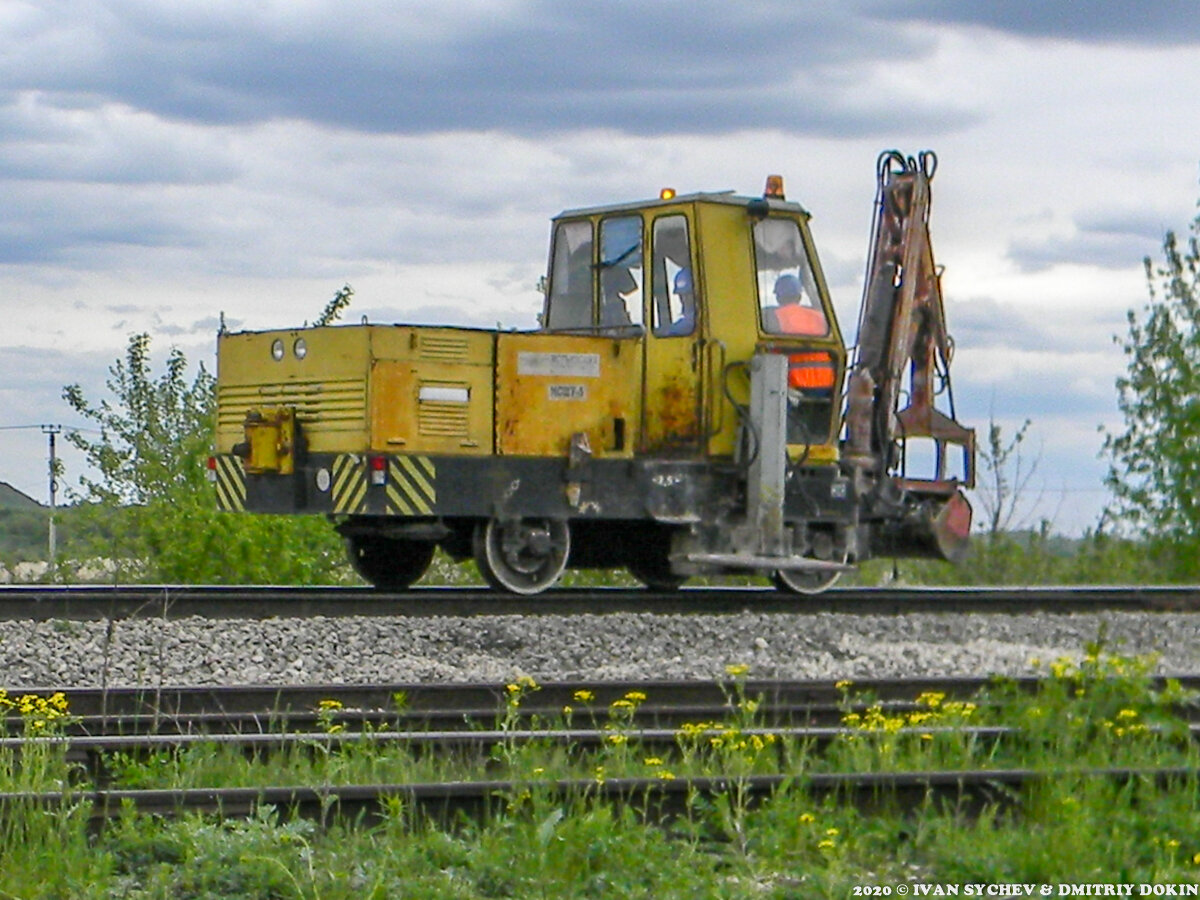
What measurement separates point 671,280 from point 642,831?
7934 millimetres

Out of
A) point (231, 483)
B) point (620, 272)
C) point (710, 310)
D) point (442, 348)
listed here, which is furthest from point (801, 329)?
point (231, 483)

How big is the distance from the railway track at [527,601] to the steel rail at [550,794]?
188 inches

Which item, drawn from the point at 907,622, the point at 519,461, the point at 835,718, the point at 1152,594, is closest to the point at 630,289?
the point at 519,461

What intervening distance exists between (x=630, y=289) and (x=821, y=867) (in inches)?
325

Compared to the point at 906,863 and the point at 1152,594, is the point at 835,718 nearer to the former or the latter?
the point at 906,863

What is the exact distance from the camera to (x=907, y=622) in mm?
12781

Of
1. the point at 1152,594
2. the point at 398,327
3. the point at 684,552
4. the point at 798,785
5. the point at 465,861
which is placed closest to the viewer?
the point at 465,861

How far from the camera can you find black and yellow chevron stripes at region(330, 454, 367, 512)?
12.4 metres

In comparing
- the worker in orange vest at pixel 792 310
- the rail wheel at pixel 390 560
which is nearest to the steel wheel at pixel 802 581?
the worker in orange vest at pixel 792 310

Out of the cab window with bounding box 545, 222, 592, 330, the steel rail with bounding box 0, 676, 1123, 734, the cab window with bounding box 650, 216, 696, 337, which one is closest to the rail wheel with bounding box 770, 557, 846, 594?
the cab window with bounding box 650, 216, 696, 337

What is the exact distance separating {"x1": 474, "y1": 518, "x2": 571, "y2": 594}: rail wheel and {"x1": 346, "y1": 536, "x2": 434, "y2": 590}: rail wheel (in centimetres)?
152

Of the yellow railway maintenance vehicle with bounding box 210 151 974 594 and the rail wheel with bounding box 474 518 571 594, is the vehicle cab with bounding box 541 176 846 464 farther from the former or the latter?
the rail wheel with bounding box 474 518 571 594

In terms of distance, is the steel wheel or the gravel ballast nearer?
the gravel ballast

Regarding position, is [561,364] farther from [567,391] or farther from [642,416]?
[642,416]
